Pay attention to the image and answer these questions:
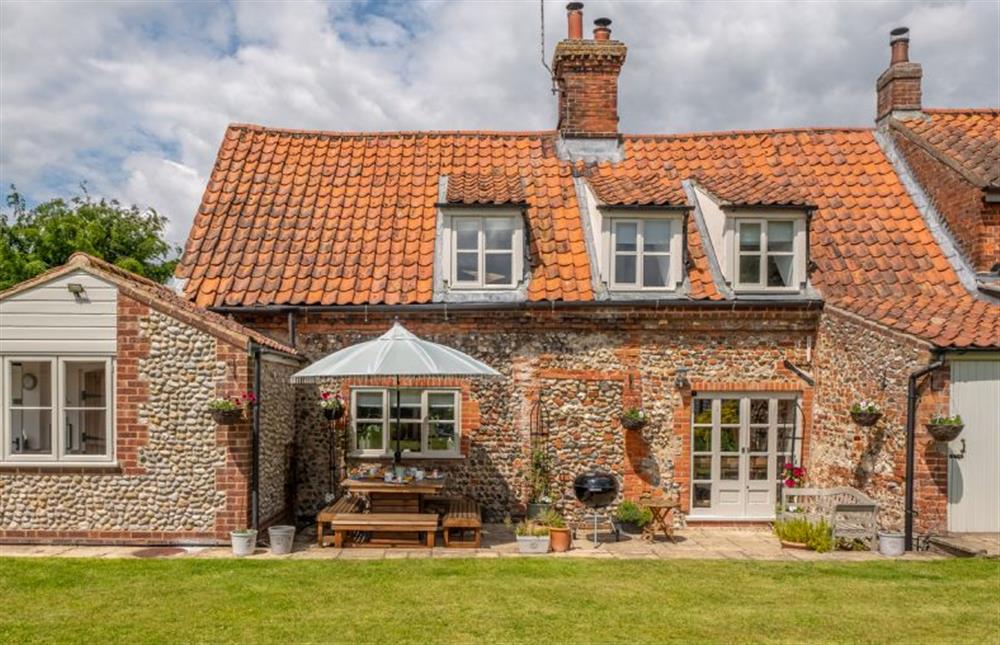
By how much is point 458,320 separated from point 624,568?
5224 millimetres

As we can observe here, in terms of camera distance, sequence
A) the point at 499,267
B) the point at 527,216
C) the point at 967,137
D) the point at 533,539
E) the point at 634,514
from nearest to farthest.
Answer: the point at 533,539, the point at 634,514, the point at 499,267, the point at 527,216, the point at 967,137

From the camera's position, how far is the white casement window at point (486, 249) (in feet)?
44.9

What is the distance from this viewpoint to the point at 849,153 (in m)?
16.6

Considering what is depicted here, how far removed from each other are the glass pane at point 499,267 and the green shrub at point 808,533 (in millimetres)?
6338

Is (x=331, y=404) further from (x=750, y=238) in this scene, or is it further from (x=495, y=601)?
(x=750, y=238)

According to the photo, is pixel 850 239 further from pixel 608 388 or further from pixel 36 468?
pixel 36 468

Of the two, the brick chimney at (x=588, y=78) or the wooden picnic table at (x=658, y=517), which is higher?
the brick chimney at (x=588, y=78)

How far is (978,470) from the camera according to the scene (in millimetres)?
11281

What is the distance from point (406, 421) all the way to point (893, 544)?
320 inches

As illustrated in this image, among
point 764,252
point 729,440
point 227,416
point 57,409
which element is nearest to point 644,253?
point 764,252

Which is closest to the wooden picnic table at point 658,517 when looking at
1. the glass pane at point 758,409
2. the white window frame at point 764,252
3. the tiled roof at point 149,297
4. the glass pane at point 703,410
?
the glass pane at point 703,410

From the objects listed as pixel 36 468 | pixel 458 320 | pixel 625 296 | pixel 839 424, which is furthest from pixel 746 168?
pixel 36 468

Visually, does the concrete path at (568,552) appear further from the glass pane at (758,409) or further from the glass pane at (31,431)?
the glass pane at (758,409)

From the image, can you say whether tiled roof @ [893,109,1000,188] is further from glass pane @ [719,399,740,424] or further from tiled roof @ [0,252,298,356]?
tiled roof @ [0,252,298,356]
